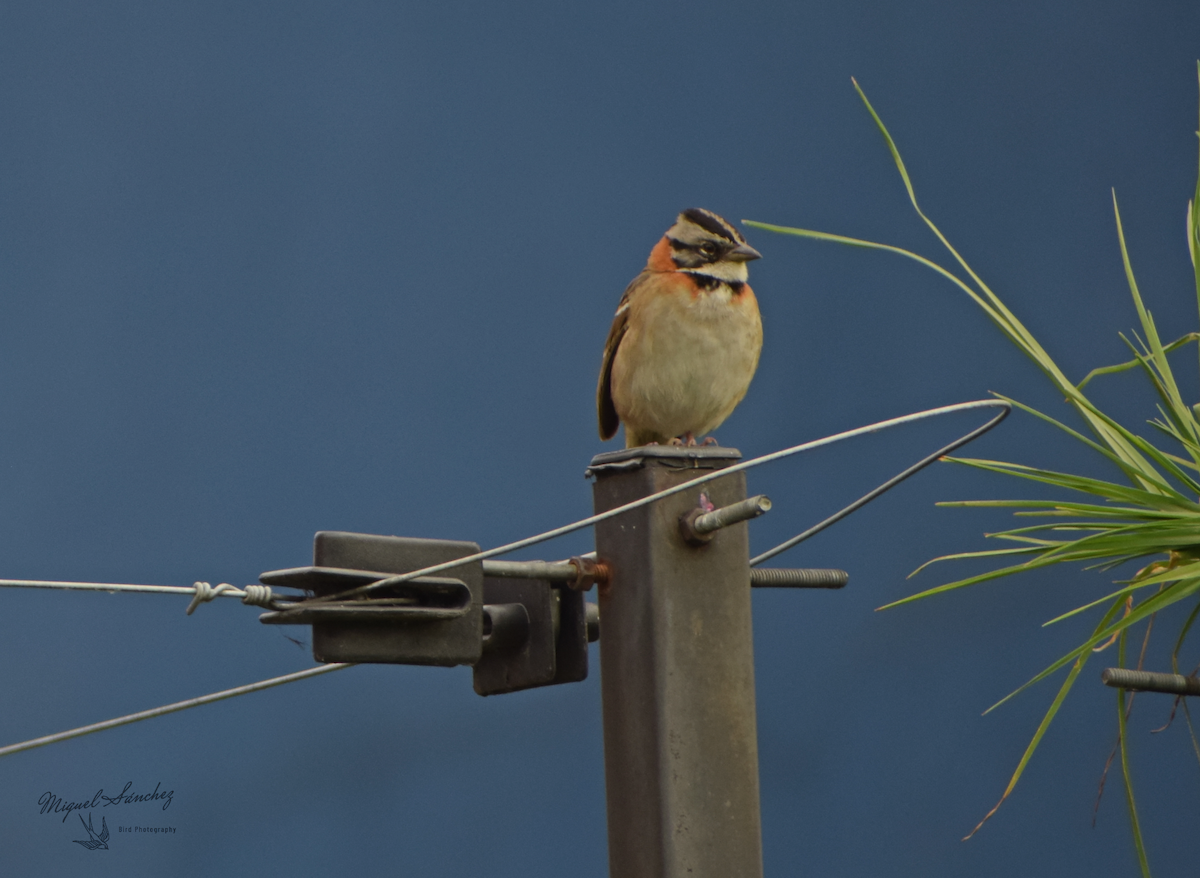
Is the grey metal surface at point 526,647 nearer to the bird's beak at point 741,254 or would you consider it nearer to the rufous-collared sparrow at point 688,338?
the rufous-collared sparrow at point 688,338

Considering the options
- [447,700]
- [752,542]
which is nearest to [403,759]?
[447,700]

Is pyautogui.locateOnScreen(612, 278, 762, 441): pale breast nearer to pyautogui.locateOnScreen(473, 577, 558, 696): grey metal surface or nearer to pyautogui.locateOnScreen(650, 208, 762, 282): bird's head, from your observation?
→ pyautogui.locateOnScreen(650, 208, 762, 282): bird's head

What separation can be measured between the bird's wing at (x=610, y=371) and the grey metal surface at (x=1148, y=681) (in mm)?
752

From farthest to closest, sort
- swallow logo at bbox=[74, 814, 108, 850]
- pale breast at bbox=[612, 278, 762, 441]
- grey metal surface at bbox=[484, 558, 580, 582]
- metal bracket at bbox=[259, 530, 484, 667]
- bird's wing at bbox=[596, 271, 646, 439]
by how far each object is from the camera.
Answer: swallow logo at bbox=[74, 814, 108, 850] < bird's wing at bbox=[596, 271, 646, 439] < pale breast at bbox=[612, 278, 762, 441] < grey metal surface at bbox=[484, 558, 580, 582] < metal bracket at bbox=[259, 530, 484, 667]

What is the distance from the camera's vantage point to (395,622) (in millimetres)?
952

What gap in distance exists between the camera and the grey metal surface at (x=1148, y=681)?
103 centimetres

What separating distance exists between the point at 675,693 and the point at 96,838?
1.14 m

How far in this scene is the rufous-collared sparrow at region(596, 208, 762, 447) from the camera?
154 cm

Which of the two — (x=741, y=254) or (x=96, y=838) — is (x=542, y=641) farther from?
(x=96, y=838)

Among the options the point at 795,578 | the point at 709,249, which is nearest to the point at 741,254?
the point at 709,249

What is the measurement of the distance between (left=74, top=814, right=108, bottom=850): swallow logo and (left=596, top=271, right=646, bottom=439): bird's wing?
859mm

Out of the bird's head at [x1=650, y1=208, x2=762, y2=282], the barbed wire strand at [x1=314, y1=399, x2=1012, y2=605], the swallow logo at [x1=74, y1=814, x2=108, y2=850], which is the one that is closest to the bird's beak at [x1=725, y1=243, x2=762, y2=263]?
the bird's head at [x1=650, y1=208, x2=762, y2=282]

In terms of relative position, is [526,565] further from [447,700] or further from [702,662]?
[447,700]

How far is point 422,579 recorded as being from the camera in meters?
0.95
